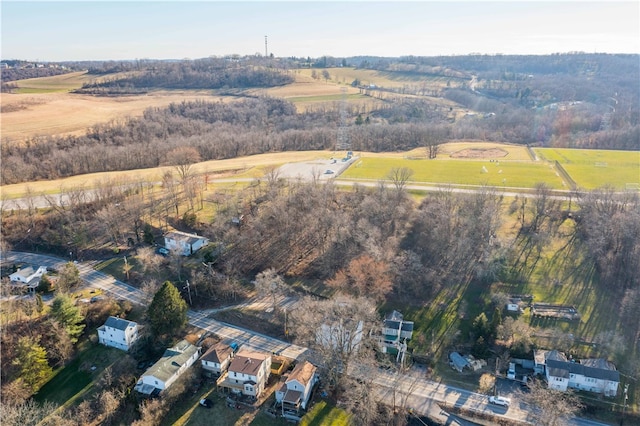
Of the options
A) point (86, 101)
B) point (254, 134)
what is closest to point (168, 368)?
point (254, 134)

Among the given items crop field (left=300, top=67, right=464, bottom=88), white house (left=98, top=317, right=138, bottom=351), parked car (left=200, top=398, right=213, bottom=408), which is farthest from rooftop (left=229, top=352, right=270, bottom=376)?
crop field (left=300, top=67, right=464, bottom=88)

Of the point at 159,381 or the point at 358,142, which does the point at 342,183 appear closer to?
the point at 358,142

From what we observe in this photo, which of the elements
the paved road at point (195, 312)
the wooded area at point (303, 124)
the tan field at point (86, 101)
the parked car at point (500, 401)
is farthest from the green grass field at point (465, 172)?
the tan field at point (86, 101)

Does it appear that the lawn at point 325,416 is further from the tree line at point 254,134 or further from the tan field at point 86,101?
the tan field at point 86,101

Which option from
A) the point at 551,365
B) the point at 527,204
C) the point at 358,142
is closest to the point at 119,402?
the point at 551,365

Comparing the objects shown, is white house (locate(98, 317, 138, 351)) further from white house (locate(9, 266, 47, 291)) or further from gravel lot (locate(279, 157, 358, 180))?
gravel lot (locate(279, 157, 358, 180))

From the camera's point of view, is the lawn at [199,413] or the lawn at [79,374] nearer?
the lawn at [199,413]
